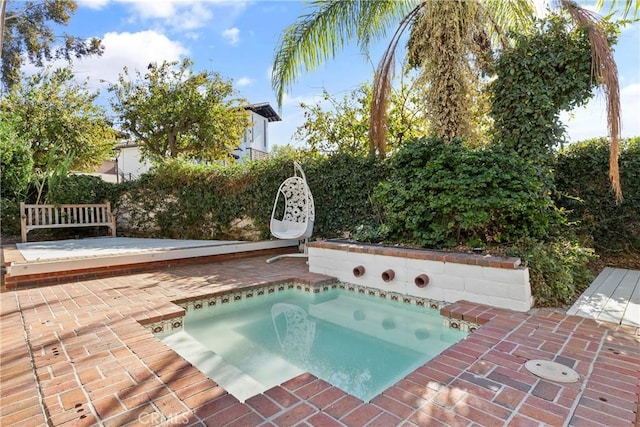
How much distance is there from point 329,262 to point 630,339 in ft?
9.77

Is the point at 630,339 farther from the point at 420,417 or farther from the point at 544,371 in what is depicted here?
the point at 420,417

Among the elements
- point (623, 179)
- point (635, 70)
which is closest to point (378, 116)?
point (635, 70)

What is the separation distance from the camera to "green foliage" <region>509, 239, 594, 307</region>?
3086mm

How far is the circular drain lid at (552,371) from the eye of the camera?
1811mm

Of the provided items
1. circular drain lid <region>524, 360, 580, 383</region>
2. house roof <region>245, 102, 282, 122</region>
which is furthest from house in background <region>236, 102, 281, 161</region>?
circular drain lid <region>524, 360, 580, 383</region>

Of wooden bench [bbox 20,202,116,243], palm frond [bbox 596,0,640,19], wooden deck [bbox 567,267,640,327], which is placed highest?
palm frond [bbox 596,0,640,19]

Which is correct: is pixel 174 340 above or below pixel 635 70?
below

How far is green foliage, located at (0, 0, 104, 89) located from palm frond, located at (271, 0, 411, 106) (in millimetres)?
10566

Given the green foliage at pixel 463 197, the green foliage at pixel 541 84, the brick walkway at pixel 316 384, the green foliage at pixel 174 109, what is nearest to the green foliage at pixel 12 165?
the green foliage at pixel 174 109

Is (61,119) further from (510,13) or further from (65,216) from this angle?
(510,13)

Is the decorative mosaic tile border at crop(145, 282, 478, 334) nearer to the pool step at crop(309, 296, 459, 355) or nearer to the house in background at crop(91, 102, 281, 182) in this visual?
the pool step at crop(309, 296, 459, 355)

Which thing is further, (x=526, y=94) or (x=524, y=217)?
(x=526, y=94)

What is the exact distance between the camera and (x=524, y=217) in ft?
12.9

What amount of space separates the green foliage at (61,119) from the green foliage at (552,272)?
482 inches
